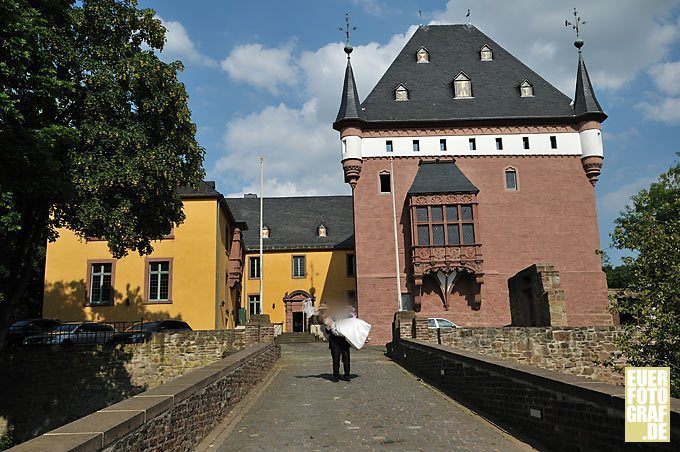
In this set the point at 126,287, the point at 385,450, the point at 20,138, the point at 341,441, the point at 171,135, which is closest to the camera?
the point at 385,450

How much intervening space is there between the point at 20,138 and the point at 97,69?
4217 mm

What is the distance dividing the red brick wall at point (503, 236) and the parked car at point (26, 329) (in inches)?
682

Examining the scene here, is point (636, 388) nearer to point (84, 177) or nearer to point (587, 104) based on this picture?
point (84, 177)

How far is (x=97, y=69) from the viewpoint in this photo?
17219 millimetres

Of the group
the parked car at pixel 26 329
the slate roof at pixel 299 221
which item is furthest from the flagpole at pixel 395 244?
the parked car at pixel 26 329

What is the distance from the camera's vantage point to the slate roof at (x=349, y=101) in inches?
1506

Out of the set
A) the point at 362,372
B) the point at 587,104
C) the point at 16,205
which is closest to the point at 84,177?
the point at 16,205

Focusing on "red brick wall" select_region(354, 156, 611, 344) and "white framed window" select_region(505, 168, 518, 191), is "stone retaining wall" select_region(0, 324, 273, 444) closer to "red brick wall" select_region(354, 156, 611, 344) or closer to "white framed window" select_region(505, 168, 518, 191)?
"red brick wall" select_region(354, 156, 611, 344)

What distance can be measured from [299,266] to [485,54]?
21.4 meters

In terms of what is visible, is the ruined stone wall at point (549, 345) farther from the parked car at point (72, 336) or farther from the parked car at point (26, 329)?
the parked car at point (26, 329)

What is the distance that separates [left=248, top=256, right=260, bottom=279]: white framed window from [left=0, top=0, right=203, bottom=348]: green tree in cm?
2801

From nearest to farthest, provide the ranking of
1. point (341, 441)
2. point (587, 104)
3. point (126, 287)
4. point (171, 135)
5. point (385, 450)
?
point (385, 450) < point (341, 441) < point (171, 135) < point (126, 287) < point (587, 104)

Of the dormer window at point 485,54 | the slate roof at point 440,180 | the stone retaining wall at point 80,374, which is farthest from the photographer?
the dormer window at point 485,54

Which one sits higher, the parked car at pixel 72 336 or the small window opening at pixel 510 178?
the small window opening at pixel 510 178
